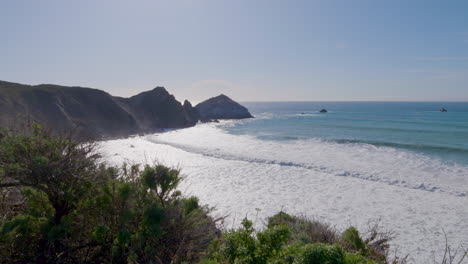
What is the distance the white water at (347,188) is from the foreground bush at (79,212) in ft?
4.39

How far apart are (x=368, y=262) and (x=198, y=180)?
40.2ft

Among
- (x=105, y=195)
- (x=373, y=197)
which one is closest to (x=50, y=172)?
(x=105, y=195)

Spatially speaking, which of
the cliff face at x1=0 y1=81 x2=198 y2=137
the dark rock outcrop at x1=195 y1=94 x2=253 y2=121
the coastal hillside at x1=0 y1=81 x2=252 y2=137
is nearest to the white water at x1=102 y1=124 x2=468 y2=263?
the coastal hillside at x1=0 y1=81 x2=252 y2=137

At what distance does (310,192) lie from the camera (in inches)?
491

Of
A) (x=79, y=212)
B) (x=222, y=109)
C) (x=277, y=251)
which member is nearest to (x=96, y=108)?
(x=222, y=109)

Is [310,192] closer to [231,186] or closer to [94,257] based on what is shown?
Answer: [231,186]

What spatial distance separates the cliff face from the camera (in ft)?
104

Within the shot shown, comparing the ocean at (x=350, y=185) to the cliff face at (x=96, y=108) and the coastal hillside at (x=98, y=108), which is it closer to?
the coastal hillside at (x=98, y=108)

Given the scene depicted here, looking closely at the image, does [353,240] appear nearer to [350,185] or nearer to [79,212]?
[79,212]

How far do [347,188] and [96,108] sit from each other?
4106 centimetres

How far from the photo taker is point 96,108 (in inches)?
1657

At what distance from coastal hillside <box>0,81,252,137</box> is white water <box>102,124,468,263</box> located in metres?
13.6

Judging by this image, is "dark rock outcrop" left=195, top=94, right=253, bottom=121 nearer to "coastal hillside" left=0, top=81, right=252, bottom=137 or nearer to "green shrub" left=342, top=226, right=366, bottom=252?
"coastal hillside" left=0, top=81, right=252, bottom=137

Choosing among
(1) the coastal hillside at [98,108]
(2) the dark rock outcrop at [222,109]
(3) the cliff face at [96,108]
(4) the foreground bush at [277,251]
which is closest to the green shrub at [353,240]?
(4) the foreground bush at [277,251]
